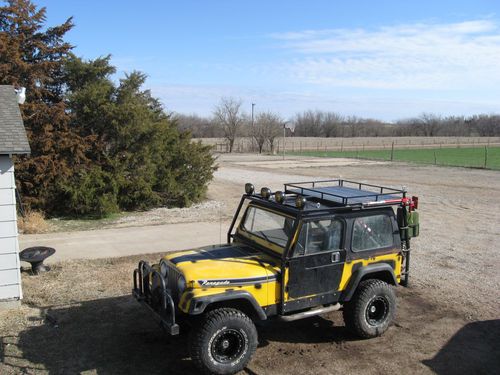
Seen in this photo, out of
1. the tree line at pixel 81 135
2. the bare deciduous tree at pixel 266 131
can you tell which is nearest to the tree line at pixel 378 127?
the bare deciduous tree at pixel 266 131

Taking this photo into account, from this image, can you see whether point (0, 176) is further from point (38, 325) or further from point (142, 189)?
point (142, 189)

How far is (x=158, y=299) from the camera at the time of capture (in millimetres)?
5383

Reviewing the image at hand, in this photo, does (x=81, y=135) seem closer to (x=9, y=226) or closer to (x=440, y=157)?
(x=9, y=226)

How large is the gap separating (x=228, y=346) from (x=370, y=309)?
6.76 feet

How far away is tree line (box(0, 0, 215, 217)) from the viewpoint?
43.1ft

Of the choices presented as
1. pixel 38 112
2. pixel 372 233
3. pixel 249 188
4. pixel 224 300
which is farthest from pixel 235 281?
pixel 38 112

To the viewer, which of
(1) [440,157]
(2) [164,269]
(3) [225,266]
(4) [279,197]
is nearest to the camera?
(3) [225,266]

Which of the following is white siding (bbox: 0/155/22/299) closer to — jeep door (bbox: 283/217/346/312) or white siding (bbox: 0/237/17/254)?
white siding (bbox: 0/237/17/254)

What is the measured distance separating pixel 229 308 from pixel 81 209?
32.2 ft

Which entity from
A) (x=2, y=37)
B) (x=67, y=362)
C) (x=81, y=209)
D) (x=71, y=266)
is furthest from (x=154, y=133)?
(x=67, y=362)

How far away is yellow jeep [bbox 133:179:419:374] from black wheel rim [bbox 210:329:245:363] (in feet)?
0.04

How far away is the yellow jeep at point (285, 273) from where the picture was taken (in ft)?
16.3

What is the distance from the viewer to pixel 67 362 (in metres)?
5.32

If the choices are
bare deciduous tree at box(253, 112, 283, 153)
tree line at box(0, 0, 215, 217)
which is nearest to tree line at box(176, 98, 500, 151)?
bare deciduous tree at box(253, 112, 283, 153)
